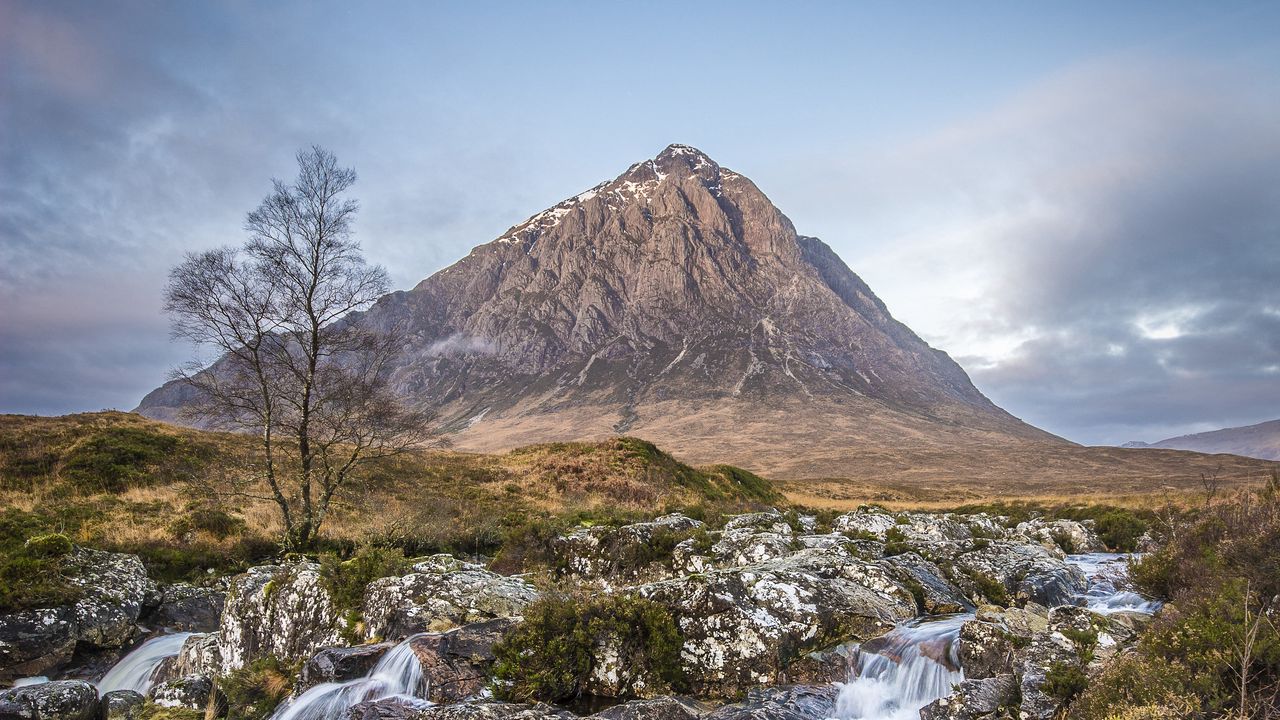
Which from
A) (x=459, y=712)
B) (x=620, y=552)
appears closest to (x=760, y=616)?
(x=459, y=712)

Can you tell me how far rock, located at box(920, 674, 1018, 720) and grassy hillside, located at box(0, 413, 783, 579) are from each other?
13349 mm

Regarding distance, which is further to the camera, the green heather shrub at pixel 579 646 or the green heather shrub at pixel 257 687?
the green heather shrub at pixel 257 687

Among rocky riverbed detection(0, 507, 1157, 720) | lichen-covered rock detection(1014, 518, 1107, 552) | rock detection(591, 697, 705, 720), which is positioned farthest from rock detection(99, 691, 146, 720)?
lichen-covered rock detection(1014, 518, 1107, 552)

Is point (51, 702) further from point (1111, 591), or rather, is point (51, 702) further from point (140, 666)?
point (1111, 591)

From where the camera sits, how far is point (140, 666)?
43.4ft

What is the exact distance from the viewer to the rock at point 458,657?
8.76m

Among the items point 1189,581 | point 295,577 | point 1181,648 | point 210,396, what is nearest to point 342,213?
point 210,396

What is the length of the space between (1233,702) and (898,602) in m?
5.45

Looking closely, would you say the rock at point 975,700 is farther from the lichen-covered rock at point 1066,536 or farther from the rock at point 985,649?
the lichen-covered rock at point 1066,536

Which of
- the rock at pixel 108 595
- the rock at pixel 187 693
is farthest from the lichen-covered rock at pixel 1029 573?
the rock at pixel 108 595

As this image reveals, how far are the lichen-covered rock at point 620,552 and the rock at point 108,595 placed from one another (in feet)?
35.0

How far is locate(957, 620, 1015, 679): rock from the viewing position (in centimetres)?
862

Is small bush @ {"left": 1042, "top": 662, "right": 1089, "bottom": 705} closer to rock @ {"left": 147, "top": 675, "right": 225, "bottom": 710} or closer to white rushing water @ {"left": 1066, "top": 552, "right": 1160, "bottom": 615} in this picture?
white rushing water @ {"left": 1066, "top": 552, "right": 1160, "bottom": 615}

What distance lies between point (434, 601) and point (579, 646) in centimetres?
320
